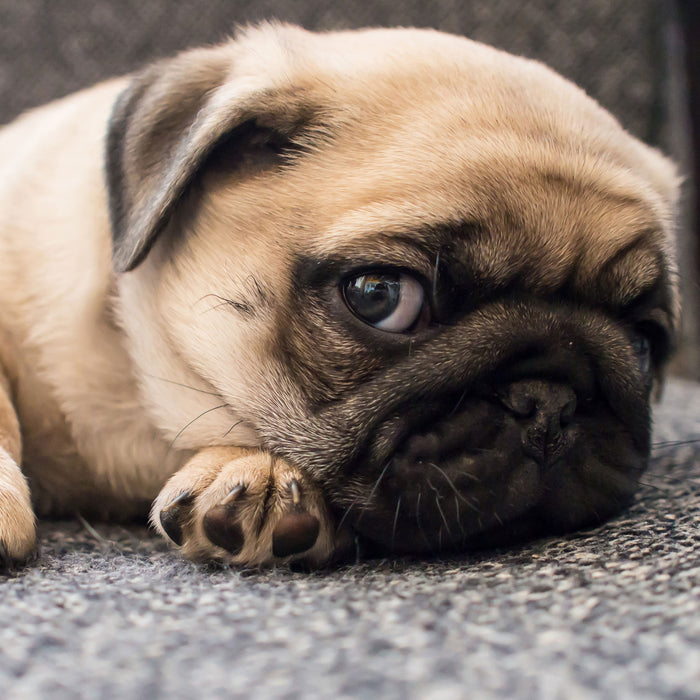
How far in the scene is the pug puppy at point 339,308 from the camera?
4.62 ft

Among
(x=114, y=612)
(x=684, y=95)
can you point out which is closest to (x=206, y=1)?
(x=684, y=95)

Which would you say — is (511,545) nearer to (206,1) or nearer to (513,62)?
(513,62)

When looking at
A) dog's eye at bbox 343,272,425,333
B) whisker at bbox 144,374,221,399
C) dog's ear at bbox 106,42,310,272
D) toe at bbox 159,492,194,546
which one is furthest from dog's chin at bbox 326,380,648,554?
dog's ear at bbox 106,42,310,272

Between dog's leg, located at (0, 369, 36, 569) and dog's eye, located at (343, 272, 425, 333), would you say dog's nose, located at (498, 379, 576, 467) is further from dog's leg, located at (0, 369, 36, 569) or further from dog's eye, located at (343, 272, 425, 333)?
dog's leg, located at (0, 369, 36, 569)

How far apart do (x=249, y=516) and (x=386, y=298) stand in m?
0.46

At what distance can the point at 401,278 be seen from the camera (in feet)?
4.77

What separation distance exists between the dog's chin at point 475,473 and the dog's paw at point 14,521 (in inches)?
21.8

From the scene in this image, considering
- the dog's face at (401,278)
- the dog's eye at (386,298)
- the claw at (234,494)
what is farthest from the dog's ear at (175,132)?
the claw at (234,494)

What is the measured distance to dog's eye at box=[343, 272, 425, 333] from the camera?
146 cm

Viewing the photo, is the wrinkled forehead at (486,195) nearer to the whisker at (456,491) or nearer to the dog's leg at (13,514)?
the whisker at (456,491)

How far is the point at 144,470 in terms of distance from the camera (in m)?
1.83

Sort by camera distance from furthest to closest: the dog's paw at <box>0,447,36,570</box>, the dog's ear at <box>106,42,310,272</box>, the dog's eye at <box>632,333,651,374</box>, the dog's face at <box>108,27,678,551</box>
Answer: the dog's eye at <box>632,333,651,374</box>
the dog's ear at <box>106,42,310,272</box>
the dog's face at <box>108,27,678,551</box>
the dog's paw at <box>0,447,36,570</box>

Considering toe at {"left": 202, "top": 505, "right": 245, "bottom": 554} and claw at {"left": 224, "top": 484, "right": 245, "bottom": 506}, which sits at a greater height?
claw at {"left": 224, "top": 484, "right": 245, "bottom": 506}

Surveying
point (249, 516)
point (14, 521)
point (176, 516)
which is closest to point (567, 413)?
point (249, 516)
